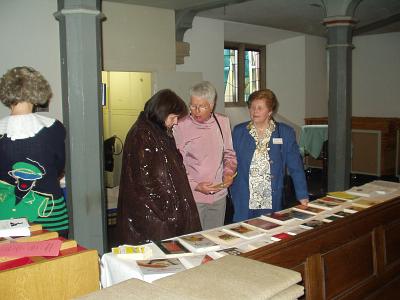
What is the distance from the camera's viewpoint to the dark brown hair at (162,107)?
249cm

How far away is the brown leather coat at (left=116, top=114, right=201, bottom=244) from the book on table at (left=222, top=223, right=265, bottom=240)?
349 millimetres

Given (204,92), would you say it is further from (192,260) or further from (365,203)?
(192,260)

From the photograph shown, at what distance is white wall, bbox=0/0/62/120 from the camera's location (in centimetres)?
509

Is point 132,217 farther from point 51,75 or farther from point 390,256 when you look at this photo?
point 51,75

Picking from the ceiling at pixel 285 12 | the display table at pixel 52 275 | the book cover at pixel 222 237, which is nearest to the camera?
the display table at pixel 52 275

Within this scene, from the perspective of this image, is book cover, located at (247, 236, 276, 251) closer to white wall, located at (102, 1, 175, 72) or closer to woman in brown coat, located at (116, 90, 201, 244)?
woman in brown coat, located at (116, 90, 201, 244)

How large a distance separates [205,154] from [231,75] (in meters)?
6.35

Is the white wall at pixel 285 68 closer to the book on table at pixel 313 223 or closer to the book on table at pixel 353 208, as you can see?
the book on table at pixel 353 208

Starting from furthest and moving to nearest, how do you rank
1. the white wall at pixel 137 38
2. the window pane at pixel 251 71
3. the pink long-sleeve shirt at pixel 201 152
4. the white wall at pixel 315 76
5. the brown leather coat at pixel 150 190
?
the white wall at pixel 315 76, the window pane at pixel 251 71, the white wall at pixel 137 38, the pink long-sleeve shirt at pixel 201 152, the brown leather coat at pixel 150 190

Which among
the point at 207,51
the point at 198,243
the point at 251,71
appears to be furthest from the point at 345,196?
the point at 251,71

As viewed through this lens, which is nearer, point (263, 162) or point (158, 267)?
point (158, 267)

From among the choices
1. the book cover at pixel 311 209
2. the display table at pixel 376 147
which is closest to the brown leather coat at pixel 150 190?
the book cover at pixel 311 209

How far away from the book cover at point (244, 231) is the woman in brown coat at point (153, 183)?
35 centimetres

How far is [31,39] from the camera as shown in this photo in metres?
5.21
